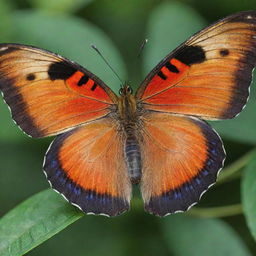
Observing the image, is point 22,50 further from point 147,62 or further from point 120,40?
point 120,40

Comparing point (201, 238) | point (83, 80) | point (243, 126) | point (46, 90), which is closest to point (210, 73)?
point (243, 126)

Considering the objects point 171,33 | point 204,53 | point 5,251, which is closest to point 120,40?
point 171,33

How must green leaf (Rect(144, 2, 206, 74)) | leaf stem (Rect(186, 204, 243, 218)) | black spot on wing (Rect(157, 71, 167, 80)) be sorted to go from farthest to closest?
green leaf (Rect(144, 2, 206, 74)) → leaf stem (Rect(186, 204, 243, 218)) → black spot on wing (Rect(157, 71, 167, 80))

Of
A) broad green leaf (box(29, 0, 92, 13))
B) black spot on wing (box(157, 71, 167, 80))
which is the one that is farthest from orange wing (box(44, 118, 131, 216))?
broad green leaf (box(29, 0, 92, 13))

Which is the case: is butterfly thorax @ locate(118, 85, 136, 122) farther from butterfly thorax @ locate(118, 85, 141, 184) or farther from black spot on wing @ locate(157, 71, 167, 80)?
black spot on wing @ locate(157, 71, 167, 80)

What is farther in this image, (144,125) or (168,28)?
(168,28)

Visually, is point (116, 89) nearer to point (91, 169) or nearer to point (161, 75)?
point (161, 75)
